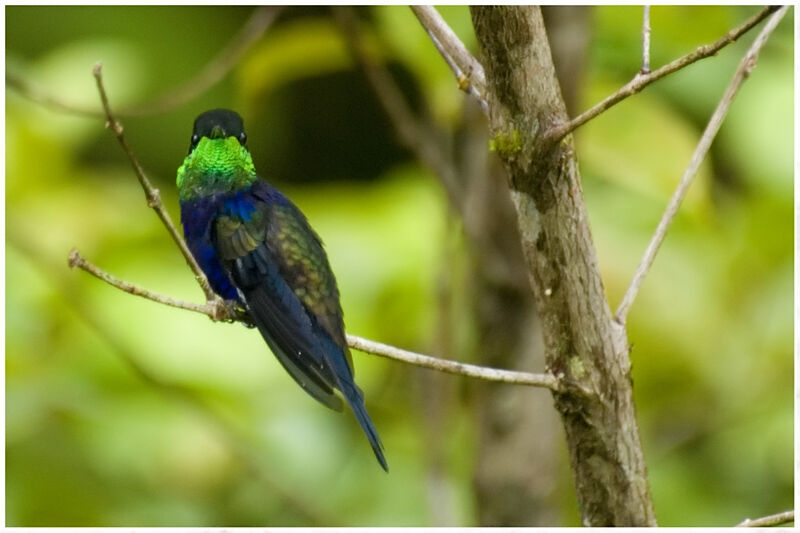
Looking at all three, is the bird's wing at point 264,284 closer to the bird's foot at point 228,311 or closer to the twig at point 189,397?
the bird's foot at point 228,311

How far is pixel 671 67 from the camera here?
966 mm

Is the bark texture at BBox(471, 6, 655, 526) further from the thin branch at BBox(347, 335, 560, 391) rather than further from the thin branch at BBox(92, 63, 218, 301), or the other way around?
the thin branch at BBox(92, 63, 218, 301)

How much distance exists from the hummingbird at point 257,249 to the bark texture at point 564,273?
0.24 meters

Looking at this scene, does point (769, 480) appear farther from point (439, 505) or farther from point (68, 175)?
point (68, 175)

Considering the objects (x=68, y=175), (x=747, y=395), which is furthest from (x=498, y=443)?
(x=68, y=175)

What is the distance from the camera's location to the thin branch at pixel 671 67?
0.95 m

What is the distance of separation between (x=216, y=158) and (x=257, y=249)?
0.12 m

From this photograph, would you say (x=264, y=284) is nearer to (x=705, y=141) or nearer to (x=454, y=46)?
(x=454, y=46)

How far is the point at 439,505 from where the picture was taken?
6.25 ft

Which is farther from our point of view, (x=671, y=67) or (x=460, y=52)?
(x=460, y=52)

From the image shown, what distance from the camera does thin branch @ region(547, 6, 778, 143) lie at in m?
0.95

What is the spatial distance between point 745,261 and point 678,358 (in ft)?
0.95

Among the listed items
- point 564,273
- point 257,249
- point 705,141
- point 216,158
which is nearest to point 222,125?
point 216,158

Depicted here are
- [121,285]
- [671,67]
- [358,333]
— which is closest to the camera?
[671,67]
